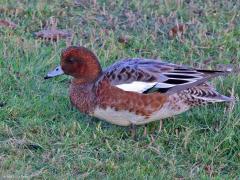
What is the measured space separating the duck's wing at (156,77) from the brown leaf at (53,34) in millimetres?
1715

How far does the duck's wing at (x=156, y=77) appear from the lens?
4992 mm

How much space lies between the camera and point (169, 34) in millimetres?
6859

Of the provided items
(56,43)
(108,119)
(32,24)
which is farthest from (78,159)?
(32,24)

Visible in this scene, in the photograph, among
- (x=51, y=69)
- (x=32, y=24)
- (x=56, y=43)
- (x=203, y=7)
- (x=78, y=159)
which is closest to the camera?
(x=78, y=159)

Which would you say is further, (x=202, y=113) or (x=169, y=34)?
(x=169, y=34)

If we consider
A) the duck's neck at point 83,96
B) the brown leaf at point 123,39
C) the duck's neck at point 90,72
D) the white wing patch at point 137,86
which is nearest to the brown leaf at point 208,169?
the white wing patch at point 137,86

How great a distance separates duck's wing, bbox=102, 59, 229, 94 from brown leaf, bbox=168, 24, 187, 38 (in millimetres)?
1752

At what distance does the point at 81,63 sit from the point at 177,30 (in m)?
1.74

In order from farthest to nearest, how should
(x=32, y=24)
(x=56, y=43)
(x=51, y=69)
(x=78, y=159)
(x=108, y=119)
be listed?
(x=32, y=24)
(x=56, y=43)
(x=51, y=69)
(x=108, y=119)
(x=78, y=159)

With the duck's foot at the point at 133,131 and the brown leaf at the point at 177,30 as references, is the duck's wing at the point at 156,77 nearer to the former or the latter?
the duck's foot at the point at 133,131

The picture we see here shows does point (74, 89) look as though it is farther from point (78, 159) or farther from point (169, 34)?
point (169, 34)

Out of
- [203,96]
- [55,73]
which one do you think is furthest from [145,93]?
[55,73]

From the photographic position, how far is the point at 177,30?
689cm

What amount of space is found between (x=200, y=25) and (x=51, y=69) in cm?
171
